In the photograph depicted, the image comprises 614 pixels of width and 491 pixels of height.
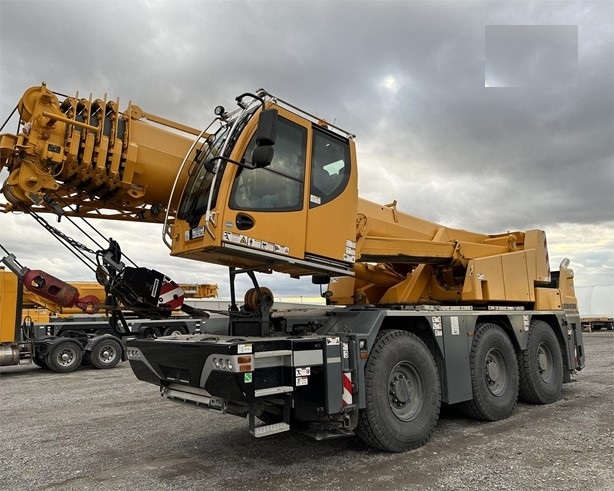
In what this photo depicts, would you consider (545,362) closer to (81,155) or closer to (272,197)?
(272,197)

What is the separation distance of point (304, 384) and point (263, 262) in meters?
1.33

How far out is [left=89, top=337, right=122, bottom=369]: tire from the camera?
14.8 meters

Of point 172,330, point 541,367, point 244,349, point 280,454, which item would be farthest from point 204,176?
point 172,330

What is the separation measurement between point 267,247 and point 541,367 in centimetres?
610

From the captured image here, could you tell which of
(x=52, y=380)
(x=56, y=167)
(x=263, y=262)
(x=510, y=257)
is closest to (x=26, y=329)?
(x=52, y=380)

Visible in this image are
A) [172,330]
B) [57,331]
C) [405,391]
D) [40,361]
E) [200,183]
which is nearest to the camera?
[200,183]

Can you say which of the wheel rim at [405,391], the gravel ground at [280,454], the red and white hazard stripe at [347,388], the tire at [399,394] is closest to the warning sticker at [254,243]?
the red and white hazard stripe at [347,388]

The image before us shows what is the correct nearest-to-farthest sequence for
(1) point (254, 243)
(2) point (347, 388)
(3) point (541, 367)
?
(1) point (254, 243), (2) point (347, 388), (3) point (541, 367)

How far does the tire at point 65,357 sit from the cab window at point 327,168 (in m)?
11.7

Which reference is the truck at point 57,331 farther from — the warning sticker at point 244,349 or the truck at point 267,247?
the warning sticker at point 244,349

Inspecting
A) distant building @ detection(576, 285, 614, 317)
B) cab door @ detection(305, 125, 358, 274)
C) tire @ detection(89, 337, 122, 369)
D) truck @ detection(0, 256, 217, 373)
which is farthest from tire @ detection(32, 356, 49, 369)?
distant building @ detection(576, 285, 614, 317)

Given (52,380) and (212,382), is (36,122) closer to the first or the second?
(212,382)

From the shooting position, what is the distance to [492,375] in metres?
7.44

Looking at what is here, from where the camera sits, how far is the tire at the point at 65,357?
1413 centimetres
